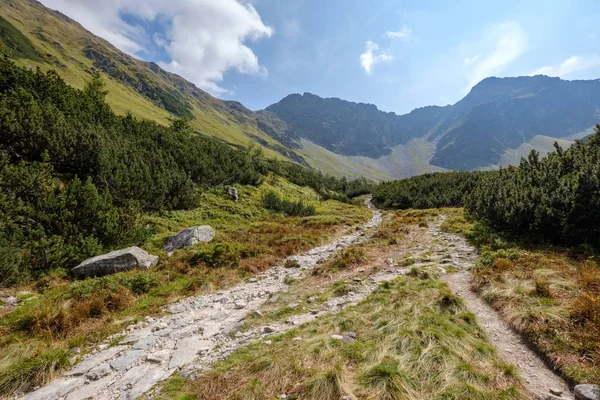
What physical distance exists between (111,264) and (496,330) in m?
15.2

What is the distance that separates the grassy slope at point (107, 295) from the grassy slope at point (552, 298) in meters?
10.6

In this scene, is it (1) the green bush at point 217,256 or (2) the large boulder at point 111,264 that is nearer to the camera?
(2) the large boulder at point 111,264

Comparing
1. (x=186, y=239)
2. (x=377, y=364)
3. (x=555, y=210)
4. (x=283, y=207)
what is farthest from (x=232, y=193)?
(x=555, y=210)

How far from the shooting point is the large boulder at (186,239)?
1638 centimetres

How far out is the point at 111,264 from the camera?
1212 cm

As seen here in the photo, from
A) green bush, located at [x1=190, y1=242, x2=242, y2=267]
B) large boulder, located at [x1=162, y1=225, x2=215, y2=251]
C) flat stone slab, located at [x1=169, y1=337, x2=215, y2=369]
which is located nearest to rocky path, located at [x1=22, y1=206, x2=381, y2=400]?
flat stone slab, located at [x1=169, y1=337, x2=215, y2=369]

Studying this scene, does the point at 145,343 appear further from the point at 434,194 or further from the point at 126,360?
the point at 434,194

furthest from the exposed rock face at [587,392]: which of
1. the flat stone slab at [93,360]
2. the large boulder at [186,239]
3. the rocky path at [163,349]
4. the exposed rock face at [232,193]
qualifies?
the exposed rock face at [232,193]

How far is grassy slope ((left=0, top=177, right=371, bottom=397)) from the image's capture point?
646 centimetres

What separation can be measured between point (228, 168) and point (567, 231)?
31.6 m

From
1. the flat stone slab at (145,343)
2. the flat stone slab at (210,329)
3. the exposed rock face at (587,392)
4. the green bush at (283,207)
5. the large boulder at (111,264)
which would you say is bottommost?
the large boulder at (111,264)

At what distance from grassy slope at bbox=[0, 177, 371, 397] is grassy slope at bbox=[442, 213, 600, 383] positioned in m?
10.6

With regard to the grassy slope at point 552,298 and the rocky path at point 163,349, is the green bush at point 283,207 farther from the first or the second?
the grassy slope at point 552,298

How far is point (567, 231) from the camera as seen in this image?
12500 mm
